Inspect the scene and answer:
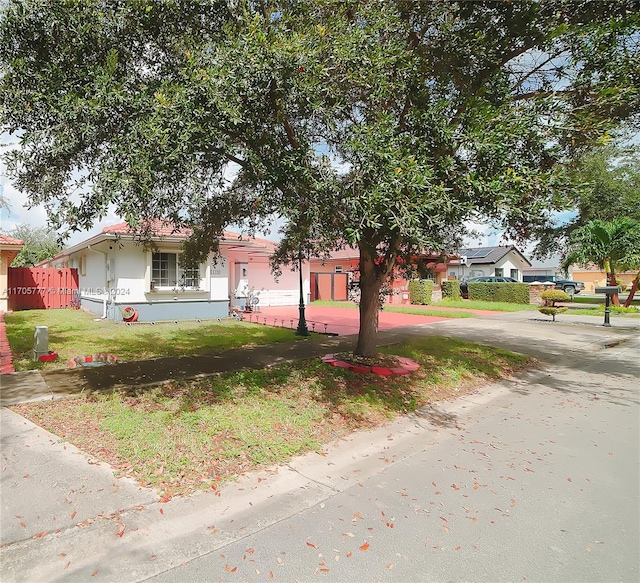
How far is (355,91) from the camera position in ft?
20.2

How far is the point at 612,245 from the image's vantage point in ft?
72.9

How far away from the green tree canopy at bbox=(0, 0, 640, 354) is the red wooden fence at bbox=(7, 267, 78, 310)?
17712 millimetres

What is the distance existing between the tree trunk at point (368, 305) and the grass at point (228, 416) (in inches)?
35.5

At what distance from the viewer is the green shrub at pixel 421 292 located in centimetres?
2557

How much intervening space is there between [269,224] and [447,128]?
14.3 feet

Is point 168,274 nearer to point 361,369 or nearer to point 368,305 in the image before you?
point 368,305

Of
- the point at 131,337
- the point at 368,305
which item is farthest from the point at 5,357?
the point at 368,305

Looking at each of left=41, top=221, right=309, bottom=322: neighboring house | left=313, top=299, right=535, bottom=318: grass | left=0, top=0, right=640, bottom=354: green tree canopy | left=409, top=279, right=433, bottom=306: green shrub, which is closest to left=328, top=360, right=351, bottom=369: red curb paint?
left=0, top=0, right=640, bottom=354: green tree canopy

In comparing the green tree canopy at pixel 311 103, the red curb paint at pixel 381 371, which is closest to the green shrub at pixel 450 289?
the red curb paint at pixel 381 371

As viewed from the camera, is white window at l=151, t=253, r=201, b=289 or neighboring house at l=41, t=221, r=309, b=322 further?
white window at l=151, t=253, r=201, b=289

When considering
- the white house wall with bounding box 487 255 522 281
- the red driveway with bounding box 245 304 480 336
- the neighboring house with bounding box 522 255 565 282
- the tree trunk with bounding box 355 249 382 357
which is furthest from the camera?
the neighboring house with bounding box 522 255 565 282

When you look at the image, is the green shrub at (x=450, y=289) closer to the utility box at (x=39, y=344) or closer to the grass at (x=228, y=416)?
the grass at (x=228, y=416)

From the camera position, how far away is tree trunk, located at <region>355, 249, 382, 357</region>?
26.3ft

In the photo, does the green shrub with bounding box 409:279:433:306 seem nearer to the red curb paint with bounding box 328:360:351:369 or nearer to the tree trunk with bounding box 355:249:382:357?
the tree trunk with bounding box 355:249:382:357
